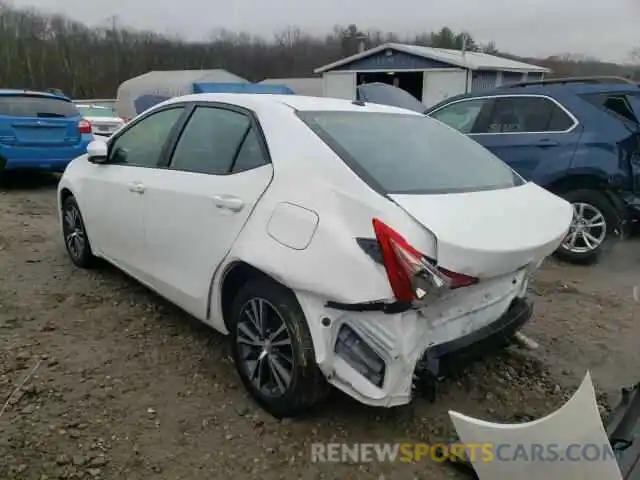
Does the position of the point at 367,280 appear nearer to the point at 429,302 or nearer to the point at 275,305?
the point at 429,302

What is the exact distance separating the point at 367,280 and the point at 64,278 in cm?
339

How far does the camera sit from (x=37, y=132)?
8742mm

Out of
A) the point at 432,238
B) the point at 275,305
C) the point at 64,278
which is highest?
the point at 432,238

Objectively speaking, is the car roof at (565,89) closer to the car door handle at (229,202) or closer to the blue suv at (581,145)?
the blue suv at (581,145)

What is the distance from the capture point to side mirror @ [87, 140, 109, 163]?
4.25m

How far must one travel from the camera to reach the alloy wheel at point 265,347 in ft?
9.15

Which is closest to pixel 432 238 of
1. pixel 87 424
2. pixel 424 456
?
pixel 424 456

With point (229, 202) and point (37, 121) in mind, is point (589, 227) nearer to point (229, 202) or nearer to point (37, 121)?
point (229, 202)

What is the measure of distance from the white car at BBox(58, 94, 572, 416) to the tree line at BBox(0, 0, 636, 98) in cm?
4707

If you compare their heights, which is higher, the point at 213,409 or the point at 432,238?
the point at 432,238

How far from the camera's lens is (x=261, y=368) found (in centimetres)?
294

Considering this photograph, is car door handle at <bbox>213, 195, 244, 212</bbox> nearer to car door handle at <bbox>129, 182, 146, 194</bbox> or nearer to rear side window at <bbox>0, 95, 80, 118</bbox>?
car door handle at <bbox>129, 182, 146, 194</bbox>

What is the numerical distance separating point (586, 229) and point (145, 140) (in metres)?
4.22

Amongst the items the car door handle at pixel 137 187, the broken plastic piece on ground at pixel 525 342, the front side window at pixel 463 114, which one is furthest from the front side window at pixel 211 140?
the front side window at pixel 463 114
